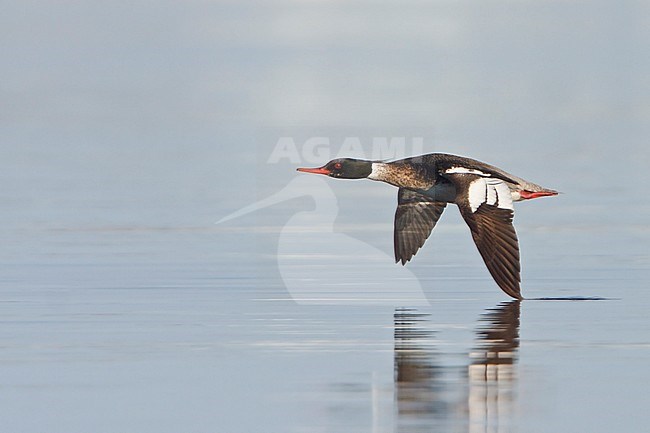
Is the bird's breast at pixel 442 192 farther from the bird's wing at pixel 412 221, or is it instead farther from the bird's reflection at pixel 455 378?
the bird's reflection at pixel 455 378

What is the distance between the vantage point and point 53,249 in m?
14.5

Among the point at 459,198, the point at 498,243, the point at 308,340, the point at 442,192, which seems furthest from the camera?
the point at 442,192

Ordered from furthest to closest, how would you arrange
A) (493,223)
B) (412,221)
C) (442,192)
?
(412,221), (442,192), (493,223)

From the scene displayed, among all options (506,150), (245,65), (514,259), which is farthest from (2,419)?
(245,65)

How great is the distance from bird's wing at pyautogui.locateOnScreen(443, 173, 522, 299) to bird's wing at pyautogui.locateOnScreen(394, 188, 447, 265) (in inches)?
33.4

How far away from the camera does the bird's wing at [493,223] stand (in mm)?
11906

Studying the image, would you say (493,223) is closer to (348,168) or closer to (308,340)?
(348,168)

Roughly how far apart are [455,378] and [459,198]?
3.93 m

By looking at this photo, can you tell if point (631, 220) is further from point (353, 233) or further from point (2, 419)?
point (2, 419)

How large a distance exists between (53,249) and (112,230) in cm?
145

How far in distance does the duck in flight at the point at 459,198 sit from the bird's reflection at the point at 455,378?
1.20 meters

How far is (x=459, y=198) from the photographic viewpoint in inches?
500

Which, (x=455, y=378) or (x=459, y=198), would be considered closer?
(x=455, y=378)

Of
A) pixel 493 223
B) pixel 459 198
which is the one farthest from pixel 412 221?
pixel 493 223
